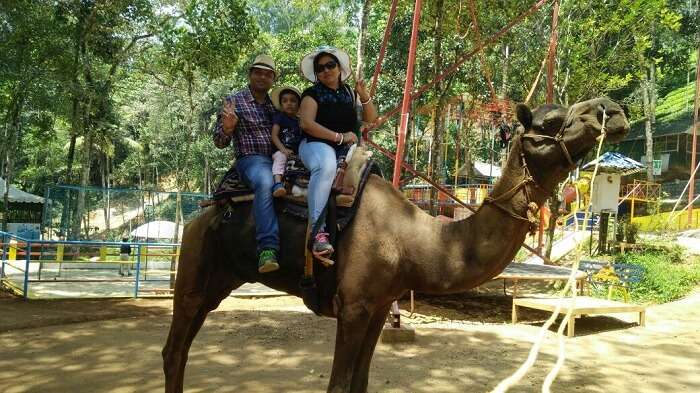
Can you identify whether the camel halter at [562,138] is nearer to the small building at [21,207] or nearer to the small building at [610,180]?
the small building at [610,180]

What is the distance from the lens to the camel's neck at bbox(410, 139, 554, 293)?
129 inches

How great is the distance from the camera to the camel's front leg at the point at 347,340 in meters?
3.47

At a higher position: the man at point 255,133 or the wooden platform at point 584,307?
the man at point 255,133

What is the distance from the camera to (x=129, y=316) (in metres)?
10.2

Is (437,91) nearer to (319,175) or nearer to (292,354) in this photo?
(292,354)

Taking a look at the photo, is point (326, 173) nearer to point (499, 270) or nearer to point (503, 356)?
point (499, 270)

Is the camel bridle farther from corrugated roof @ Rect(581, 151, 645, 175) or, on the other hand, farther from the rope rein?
corrugated roof @ Rect(581, 151, 645, 175)

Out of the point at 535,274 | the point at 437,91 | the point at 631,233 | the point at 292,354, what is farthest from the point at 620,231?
the point at 292,354

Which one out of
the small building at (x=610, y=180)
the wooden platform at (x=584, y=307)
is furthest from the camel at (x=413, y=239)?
the small building at (x=610, y=180)

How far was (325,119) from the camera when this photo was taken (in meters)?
3.98

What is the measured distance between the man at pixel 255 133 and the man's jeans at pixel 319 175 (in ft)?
1.07

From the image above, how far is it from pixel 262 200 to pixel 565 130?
198 centimetres

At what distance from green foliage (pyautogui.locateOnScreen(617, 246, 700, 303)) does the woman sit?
1212 centimetres

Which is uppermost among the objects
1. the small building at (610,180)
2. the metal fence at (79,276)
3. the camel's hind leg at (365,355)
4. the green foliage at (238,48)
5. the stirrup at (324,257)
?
the green foliage at (238,48)
